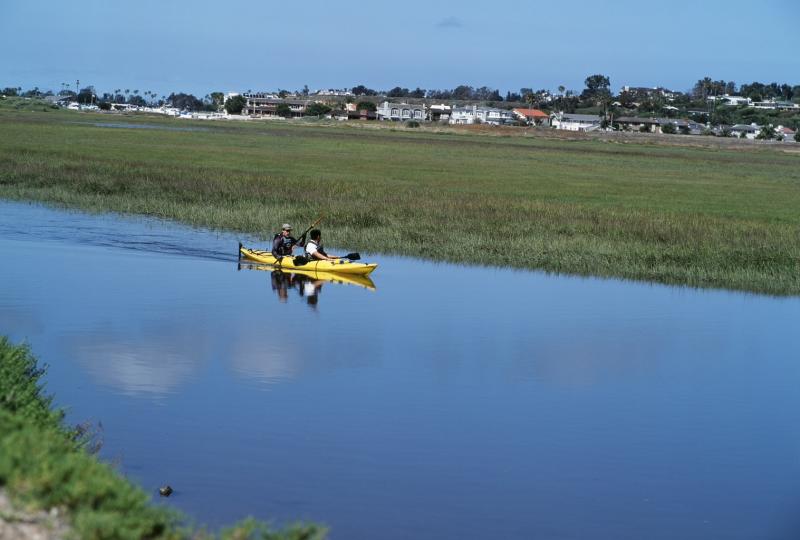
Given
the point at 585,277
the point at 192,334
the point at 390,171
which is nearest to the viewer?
the point at 192,334

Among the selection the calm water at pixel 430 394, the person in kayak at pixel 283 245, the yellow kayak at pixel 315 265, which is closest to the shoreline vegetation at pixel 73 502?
the calm water at pixel 430 394

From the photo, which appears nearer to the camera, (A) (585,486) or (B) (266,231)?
(A) (585,486)

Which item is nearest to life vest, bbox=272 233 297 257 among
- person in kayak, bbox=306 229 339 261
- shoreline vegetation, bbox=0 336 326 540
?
person in kayak, bbox=306 229 339 261

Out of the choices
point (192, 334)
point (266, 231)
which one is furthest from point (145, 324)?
point (266, 231)

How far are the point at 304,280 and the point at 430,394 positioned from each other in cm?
1280

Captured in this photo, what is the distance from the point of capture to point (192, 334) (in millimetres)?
24000

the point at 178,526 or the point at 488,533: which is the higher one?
the point at 178,526

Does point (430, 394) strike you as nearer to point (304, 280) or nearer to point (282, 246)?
point (304, 280)

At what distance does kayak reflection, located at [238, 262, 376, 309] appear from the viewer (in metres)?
31.2

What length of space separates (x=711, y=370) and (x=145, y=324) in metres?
11.4

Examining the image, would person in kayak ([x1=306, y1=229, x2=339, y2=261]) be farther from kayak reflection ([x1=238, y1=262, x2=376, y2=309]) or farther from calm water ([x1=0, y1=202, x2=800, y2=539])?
calm water ([x1=0, y1=202, x2=800, y2=539])

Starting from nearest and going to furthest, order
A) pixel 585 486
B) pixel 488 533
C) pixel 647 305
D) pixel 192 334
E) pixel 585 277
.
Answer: pixel 488 533, pixel 585 486, pixel 192 334, pixel 647 305, pixel 585 277

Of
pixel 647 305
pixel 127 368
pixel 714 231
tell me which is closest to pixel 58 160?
pixel 714 231

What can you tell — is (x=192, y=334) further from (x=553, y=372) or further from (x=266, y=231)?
(x=266, y=231)
